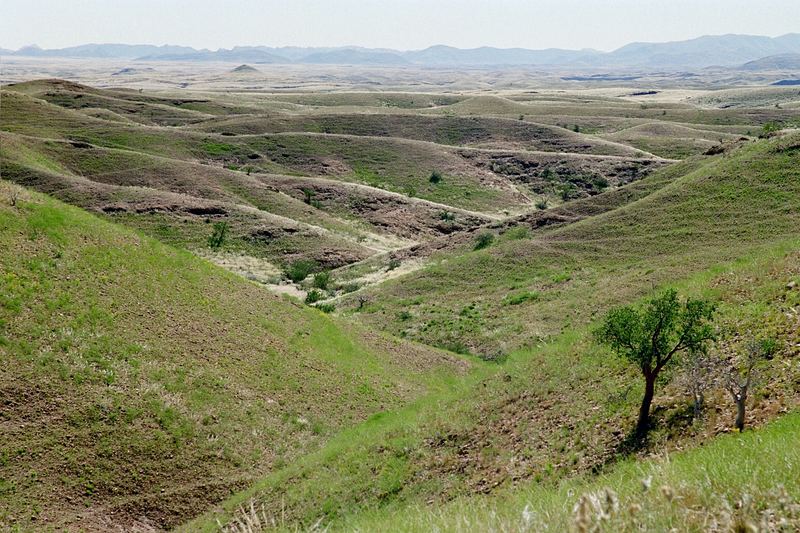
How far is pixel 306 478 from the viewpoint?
1739 centimetres

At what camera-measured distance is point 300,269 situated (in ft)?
170

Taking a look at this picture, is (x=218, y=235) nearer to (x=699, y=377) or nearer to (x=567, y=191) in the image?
(x=567, y=191)

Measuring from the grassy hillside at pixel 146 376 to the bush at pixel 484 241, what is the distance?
2254 centimetres

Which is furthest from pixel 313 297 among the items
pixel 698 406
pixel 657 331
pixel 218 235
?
pixel 698 406

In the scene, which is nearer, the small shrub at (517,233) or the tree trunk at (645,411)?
the tree trunk at (645,411)

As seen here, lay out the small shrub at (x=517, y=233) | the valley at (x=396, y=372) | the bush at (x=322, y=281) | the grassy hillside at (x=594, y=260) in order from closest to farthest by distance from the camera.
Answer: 1. the valley at (x=396, y=372)
2. the grassy hillside at (x=594, y=260)
3. the bush at (x=322, y=281)
4. the small shrub at (x=517, y=233)

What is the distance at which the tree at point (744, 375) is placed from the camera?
11.7 m

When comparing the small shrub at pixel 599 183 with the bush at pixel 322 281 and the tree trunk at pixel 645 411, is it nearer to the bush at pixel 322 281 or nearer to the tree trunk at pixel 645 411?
the bush at pixel 322 281

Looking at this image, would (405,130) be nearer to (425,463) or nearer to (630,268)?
(630,268)

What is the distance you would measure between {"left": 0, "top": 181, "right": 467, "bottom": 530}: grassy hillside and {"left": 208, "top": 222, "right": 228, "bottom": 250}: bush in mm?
27262

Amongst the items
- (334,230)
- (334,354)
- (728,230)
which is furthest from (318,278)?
(728,230)

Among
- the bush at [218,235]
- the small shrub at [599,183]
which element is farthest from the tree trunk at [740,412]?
the small shrub at [599,183]

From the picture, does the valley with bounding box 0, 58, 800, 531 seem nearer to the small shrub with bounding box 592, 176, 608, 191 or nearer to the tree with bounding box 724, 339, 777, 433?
the tree with bounding box 724, 339, 777, 433

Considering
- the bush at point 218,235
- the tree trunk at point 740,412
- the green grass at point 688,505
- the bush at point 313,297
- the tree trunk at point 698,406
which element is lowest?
the bush at point 313,297
